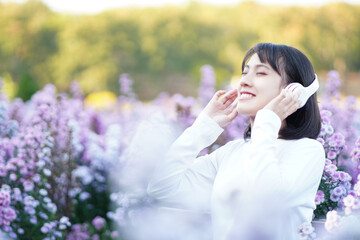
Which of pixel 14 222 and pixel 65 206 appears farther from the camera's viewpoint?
pixel 65 206

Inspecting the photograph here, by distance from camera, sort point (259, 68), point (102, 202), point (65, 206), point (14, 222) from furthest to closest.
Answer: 1. point (102, 202)
2. point (65, 206)
3. point (14, 222)
4. point (259, 68)

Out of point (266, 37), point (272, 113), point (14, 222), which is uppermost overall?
point (266, 37)

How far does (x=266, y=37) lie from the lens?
3375 centimetres

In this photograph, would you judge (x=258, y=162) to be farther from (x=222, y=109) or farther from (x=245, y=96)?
(x=222, y=109)

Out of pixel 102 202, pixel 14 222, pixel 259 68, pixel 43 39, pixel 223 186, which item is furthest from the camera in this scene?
pixel 43 39

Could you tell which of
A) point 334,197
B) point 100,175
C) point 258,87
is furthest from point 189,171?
point 100,175

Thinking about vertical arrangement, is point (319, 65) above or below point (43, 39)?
below

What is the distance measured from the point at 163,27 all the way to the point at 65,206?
34673mm

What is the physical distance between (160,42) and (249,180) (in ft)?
115

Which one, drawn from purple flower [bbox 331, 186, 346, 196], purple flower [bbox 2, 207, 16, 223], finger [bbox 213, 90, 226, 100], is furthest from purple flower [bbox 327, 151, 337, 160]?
purple flower [bbox 2, 207, 16, 223]

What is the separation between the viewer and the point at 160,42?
118 feet

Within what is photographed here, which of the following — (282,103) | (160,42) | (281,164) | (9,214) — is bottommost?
(9,214)

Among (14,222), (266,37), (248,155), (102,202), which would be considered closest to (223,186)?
(248,155)

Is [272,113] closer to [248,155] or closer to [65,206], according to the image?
[248,155]
